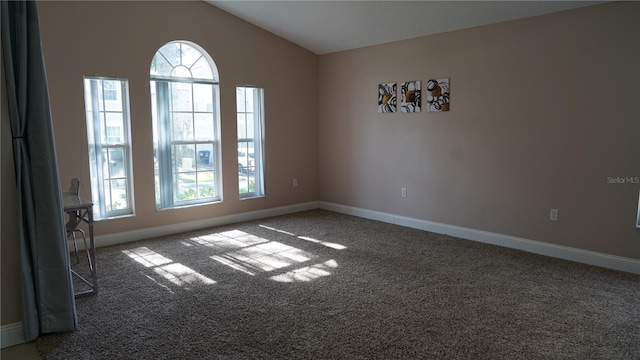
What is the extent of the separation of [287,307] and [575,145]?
3157mm

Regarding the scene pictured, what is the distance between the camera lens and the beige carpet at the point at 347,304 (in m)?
2.65

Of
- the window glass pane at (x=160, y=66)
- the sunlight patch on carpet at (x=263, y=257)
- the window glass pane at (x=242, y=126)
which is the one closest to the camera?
the sunlight patch on carpet at (x=263, y=257)

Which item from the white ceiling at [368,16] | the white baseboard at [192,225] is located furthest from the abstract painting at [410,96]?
the white baseboard at [192,225]

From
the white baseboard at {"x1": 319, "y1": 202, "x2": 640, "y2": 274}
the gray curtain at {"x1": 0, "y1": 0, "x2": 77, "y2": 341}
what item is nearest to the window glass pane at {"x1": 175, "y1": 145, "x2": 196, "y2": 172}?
the white baseboard at {"x1": 319, "y1": 202, "x2": 640, "y2": 274}

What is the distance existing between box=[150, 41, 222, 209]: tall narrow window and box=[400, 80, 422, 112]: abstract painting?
2425 mm

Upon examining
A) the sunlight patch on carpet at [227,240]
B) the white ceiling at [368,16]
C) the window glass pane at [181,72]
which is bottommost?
the sunlight patch on carpet at [227,240]

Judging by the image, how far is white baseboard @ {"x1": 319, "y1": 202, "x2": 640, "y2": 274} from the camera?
13.2ft

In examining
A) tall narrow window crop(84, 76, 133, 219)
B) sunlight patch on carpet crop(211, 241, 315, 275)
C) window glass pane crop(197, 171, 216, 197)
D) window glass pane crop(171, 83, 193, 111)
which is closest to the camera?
sunlight patch on carpet crop(211, 241, 315, 275)

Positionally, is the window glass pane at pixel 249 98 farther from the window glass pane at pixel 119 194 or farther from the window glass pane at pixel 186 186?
the window glass pane at pixel 119 194

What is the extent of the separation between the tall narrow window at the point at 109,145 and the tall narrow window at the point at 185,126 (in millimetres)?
340

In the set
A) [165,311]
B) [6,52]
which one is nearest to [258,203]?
[165,311]

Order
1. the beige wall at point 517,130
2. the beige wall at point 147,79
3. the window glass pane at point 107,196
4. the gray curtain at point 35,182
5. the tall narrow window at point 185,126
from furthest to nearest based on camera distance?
the tall narrow window at point 185,126 → the window glass pane at point 107,196 → the beige wall at point 147,79 → the beige wall at point 517,130 → the gray curtain at point 35,182

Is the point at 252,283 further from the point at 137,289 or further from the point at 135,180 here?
the point at 135,180

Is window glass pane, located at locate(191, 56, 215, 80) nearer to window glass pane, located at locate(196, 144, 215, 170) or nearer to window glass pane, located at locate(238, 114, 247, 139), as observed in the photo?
window glass pane, located at locate(238, 114, 247, 139)
